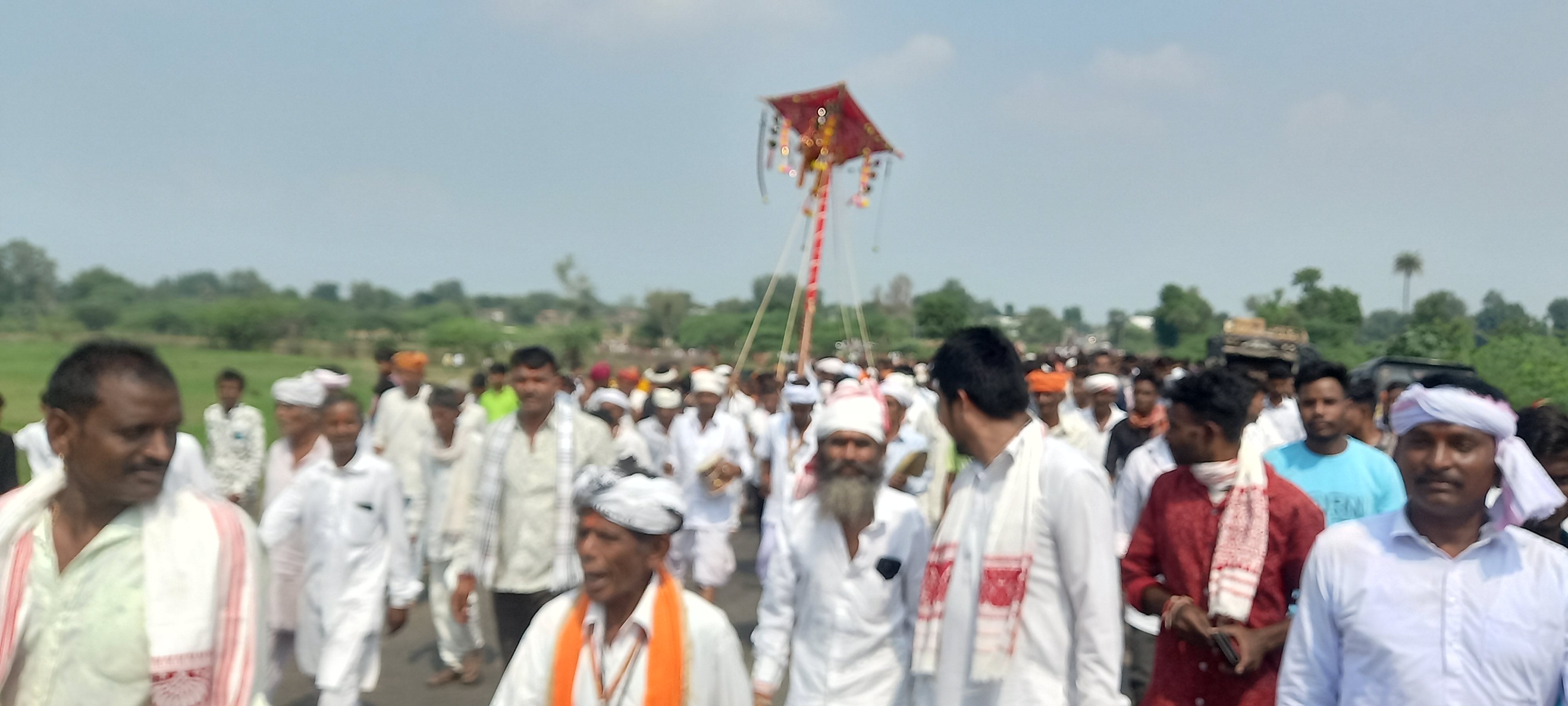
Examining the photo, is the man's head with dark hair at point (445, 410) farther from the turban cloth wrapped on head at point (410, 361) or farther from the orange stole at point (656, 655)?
the orange stole at point (656, 655)

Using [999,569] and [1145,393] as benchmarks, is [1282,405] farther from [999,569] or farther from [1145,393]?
[999,569]

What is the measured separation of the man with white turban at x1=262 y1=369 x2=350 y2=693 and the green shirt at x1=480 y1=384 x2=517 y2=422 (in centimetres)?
444

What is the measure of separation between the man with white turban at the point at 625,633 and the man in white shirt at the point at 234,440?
660 centimetres

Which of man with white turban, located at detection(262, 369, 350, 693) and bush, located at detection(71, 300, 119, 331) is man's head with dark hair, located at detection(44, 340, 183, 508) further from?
bush, located at detection(71, 300, 119, 331)

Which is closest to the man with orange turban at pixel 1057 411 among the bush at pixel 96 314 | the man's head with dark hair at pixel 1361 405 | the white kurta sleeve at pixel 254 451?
the man's head with dark hair at pixel 1361 405

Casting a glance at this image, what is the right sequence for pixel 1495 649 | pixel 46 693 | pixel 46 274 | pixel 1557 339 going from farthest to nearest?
1. pixel 46 274
2. pixel 1557 339
3. pixel 1495 649
4. pixel 46 693

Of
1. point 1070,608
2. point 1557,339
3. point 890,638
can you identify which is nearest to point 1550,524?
point 1070,608

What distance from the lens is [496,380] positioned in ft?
35.1

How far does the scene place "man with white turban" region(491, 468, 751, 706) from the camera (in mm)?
2586

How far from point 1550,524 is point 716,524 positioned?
5314mm

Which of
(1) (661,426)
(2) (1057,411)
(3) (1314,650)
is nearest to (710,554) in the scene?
(2) (1057,411)

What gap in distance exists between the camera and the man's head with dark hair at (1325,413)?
14.3ft

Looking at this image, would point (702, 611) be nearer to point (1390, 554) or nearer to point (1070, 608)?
point (1070, 608)

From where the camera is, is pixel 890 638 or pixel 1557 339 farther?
pixel 1557 339
